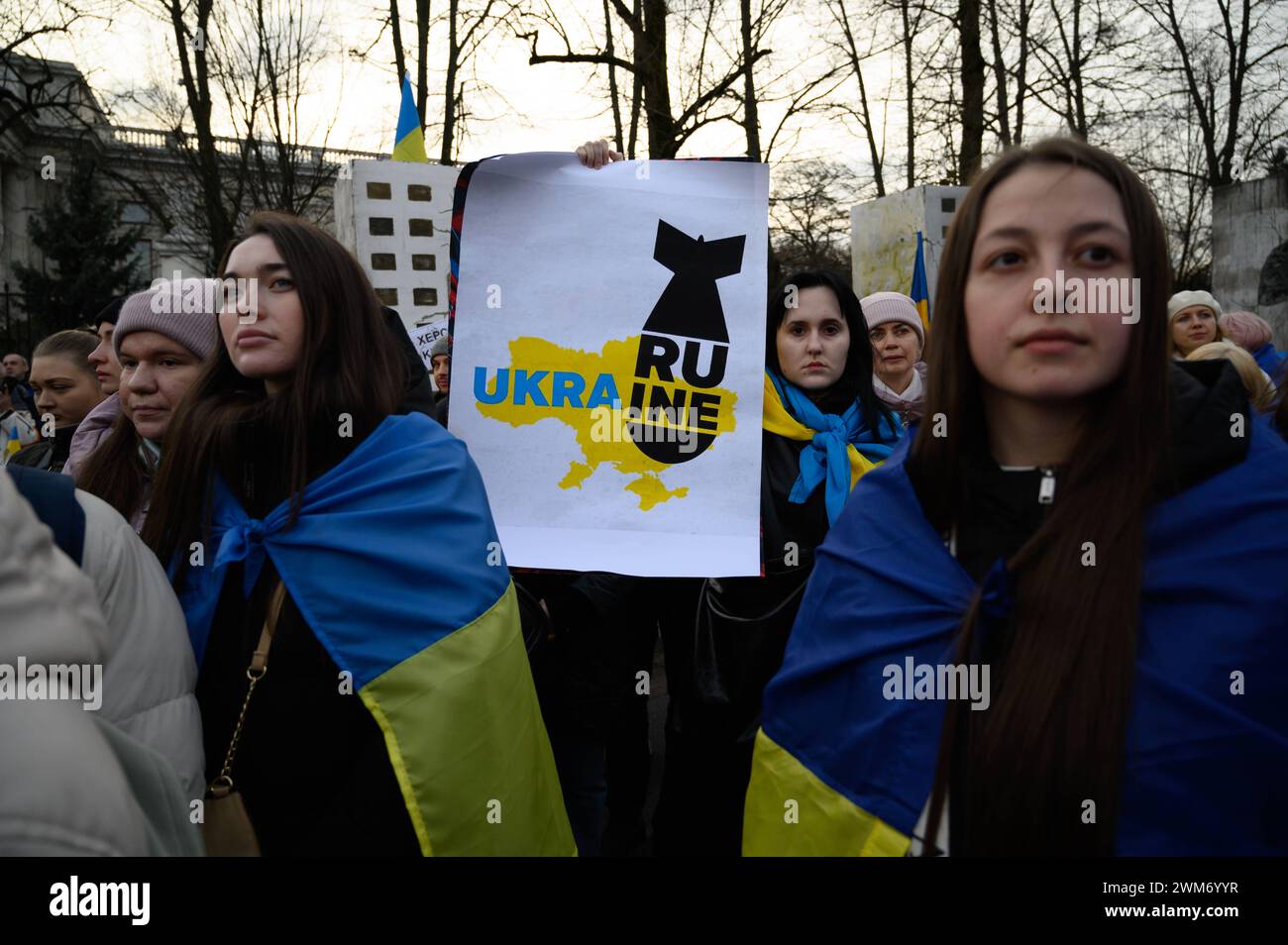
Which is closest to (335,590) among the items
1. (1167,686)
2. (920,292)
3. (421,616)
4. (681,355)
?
(421,616)

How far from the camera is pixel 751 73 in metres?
10.1

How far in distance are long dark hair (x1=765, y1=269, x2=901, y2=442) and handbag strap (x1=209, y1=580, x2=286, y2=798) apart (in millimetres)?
1805

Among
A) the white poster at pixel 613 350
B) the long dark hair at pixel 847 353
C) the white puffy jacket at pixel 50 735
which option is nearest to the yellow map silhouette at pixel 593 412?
the white poster at pixel 613 350

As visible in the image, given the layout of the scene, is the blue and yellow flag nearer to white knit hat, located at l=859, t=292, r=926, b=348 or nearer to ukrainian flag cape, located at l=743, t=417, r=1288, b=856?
white knit hat, located at l=859, t=292, r=926, b=348

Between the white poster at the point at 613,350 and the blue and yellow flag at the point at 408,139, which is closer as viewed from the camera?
the white poster at the point at 613,350

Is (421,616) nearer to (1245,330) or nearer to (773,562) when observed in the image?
(773,562)

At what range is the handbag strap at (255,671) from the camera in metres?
1.83

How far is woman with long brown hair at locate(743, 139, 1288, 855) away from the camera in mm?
1308

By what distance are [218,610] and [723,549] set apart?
52.8 inches

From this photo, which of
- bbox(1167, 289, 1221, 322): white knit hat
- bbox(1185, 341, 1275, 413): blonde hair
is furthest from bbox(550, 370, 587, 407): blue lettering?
bbox(1167, 289, 1221, 322): white knit hat

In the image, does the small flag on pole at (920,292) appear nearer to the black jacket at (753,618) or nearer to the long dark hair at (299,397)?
the black jacket at (753,618)

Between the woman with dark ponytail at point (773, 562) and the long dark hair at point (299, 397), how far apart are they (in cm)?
126

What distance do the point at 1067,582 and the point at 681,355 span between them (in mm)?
1624
